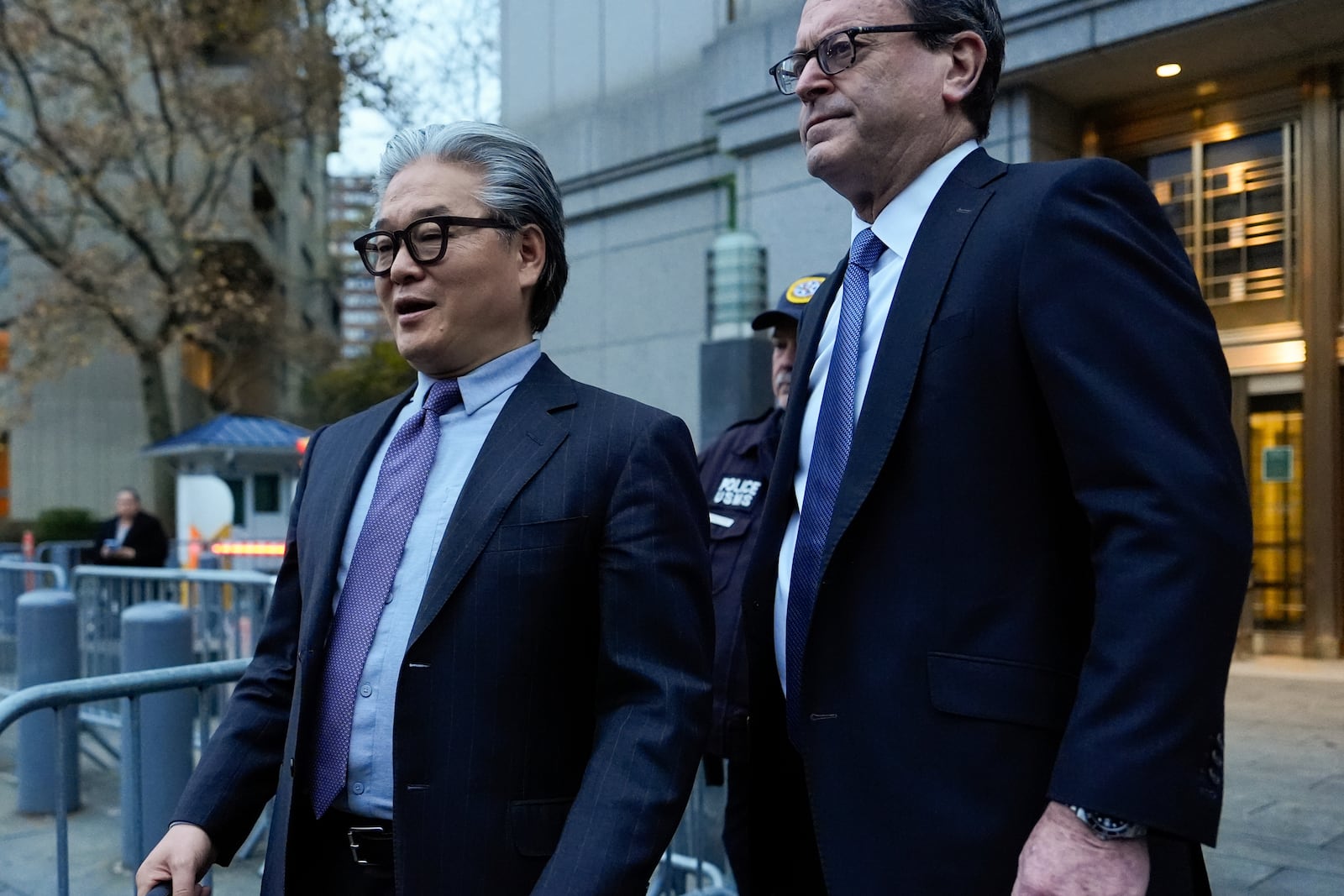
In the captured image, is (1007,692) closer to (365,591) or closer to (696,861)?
(365,591)

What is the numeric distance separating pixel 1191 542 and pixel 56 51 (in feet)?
76.9

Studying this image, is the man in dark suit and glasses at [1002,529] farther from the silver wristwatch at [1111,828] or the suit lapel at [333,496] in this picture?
the suit lapel at [333,496]

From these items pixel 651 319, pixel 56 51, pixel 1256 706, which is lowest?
pixel 1256 706

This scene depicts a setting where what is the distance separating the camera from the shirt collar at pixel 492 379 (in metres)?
1.93

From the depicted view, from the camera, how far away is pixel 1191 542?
1.34 m

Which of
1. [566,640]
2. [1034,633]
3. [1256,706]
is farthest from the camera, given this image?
[1256,706]

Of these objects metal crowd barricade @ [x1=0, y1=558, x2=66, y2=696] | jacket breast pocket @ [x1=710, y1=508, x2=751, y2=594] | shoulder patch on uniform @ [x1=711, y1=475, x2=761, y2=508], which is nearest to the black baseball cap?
shoulder patch on uniform @ [x1=711, y1=475, x2=761, y2=508]

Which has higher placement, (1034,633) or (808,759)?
(1034,633)

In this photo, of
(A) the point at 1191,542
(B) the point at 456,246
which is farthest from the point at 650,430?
(A) the point at 1191,542

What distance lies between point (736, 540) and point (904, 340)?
2.05 meters

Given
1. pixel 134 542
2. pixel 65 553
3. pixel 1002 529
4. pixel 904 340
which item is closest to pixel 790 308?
pixel 904 340

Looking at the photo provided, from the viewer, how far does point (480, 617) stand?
1.71 meters

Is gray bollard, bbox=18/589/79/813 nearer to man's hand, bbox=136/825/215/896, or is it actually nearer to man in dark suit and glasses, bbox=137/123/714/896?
man's hand, bbox=136/825/215/896

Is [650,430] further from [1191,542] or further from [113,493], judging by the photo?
[113,493]
